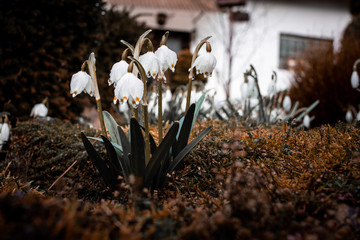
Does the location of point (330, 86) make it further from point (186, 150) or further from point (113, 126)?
point (113, 126)

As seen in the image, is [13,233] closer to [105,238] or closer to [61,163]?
[105,238]

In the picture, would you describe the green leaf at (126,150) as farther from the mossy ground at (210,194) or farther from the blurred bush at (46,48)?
the blurred bush at (46,48)

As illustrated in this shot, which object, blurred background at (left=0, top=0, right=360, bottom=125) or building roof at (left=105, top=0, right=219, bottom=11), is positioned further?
building roof at (left=105, top=0, right=219, bottom=11)

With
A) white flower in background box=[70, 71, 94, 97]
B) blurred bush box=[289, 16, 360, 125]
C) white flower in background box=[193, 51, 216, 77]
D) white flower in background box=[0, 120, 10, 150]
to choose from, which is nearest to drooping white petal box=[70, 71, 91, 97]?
white flower in background box=[70, 71, 94, 97]

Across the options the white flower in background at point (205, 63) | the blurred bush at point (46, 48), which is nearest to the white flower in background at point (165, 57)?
the white flower in background at point (205, 63)

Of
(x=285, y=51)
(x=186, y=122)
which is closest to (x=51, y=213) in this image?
(x=186, y=122)

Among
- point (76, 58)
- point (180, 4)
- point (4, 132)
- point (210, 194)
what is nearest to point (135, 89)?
point (210, 194)

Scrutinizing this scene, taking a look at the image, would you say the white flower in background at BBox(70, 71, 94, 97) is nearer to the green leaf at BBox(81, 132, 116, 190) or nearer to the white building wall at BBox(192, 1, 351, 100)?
the green leaf at BBox(81, 132, 116, 190)
